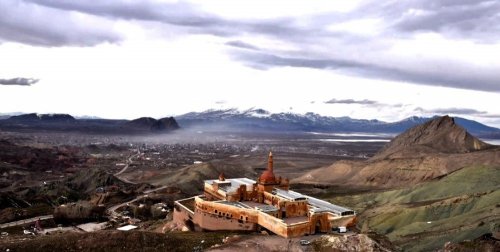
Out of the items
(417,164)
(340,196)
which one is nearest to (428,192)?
(340,196)

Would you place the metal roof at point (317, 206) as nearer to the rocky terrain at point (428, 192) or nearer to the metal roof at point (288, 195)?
the metal roof at point (288, 195)

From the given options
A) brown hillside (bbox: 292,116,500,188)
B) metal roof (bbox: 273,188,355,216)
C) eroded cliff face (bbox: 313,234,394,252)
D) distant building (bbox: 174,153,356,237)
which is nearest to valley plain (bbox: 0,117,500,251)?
eroded cliff face (bbox: 313,234,394,252)

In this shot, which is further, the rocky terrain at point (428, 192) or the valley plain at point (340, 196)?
the rocky terrain at point (428, 192)

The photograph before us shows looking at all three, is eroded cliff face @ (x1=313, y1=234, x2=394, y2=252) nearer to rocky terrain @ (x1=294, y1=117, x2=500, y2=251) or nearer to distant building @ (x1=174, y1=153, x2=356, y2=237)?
distant building @ (x1=174, y1=153, x2=356, y2=237)

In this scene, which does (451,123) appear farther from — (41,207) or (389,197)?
(41,207)

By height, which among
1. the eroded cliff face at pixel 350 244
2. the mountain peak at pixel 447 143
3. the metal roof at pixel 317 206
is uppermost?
the mountain peak at pixel 447 143

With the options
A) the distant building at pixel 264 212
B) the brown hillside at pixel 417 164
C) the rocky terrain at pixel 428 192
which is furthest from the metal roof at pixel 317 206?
the brown hillside at pixel 417 164

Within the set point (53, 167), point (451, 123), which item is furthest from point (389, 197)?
point (53, 167)
